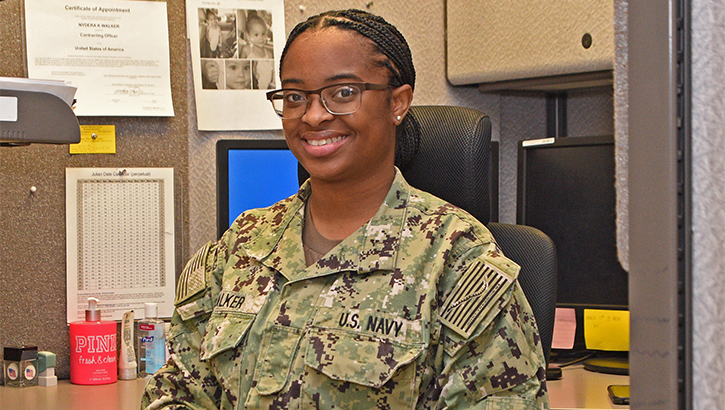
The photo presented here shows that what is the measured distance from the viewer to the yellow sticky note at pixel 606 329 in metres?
1.37

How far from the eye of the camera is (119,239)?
134 cm

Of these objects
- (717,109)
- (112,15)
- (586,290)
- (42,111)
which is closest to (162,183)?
(112,15)

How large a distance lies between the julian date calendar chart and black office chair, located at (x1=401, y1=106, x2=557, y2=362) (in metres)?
0.58

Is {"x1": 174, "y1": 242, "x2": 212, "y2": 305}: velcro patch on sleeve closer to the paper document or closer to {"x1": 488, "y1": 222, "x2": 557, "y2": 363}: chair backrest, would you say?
{"x1": 488, "y1": 222, "x2": 557, "y2": 363}: chair backrest

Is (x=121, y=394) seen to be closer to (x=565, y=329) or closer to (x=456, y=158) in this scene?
(x=456, y=158)

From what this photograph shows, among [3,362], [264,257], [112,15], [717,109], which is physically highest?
[112,15]

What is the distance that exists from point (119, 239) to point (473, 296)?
0.78 metres

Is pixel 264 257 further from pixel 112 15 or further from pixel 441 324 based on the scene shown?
pixel 112 15

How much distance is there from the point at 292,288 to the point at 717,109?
70cm

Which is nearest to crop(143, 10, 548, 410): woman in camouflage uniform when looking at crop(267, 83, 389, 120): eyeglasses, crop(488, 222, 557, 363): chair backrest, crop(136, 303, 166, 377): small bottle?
crop(267, 83, 389, 120): eyeglasses

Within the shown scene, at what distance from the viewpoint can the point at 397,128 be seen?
98cm

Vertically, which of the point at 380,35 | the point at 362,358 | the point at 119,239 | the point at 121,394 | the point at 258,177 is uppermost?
the point at 380,35

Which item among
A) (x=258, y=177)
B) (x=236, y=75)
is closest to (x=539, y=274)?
(x=258, y=177)

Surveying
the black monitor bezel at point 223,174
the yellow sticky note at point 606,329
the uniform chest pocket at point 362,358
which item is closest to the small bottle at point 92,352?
the black monitor bezel at point 223,174
